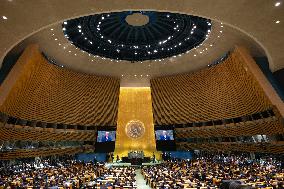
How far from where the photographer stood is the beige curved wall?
25312 millimetres

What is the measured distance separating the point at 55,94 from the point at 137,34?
1224 cm

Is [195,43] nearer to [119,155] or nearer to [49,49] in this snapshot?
[49,49]

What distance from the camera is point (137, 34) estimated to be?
31531mm

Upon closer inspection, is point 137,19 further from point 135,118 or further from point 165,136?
point 135,118

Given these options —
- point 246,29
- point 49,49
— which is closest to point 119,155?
point 49,49

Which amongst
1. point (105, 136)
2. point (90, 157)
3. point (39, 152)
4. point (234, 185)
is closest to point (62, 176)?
point (39, 152)

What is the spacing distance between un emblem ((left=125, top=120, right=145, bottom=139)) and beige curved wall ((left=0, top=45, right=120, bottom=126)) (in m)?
6.64

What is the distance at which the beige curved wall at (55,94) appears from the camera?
25.3m

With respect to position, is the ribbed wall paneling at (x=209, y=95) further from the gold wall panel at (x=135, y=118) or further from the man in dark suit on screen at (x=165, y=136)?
the gold wall panel at (x=135, y=118)

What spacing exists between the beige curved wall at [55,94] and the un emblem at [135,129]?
6644 millimetres

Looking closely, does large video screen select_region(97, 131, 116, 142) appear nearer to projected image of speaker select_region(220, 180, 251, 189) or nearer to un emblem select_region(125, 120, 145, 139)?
un emblem select_region(125, 120, 145, 139)

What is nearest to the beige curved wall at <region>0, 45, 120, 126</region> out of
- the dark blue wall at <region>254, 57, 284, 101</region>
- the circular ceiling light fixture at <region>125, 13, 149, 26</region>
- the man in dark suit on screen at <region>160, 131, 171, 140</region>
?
the man in dark suit on screen at <region>160, 131, 171, 140</region>

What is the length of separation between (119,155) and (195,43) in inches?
880

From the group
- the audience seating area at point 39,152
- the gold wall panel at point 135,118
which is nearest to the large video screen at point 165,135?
the gold wall panel at point 135,118
